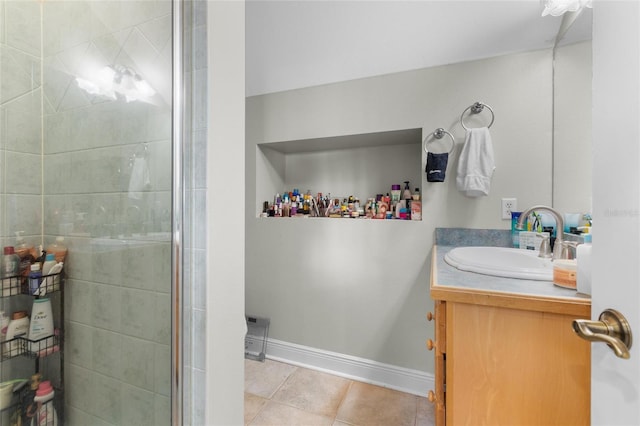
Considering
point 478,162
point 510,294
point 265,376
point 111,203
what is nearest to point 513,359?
point 510,294

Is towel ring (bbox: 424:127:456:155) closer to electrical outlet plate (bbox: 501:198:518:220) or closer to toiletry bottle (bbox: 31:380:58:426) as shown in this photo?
electrical outlet plate (bbox: 501:198:518:220)

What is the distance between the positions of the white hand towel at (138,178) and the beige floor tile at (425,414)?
5.61 feet

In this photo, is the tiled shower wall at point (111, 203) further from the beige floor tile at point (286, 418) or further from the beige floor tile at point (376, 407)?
the beige floor tile at point (376, 407)

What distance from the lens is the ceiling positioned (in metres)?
1.24

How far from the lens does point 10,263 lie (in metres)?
0.83

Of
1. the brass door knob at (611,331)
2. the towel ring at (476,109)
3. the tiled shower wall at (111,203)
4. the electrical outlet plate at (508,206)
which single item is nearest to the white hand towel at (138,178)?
the tiled shower wall at (111,203)

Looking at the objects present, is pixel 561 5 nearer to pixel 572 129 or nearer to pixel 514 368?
pixel 572 129

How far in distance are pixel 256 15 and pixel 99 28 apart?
0.68 metres

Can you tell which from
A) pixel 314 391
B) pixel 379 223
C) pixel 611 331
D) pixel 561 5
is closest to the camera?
pixel 611 331

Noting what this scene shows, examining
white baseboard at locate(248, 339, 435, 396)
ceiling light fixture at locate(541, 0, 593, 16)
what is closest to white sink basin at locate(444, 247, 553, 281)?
white baseboard at locate(248, 339, 435, 396)

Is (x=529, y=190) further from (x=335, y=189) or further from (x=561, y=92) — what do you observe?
(x=335, y=189)

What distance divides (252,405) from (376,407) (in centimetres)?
72

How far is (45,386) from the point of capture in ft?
2.95

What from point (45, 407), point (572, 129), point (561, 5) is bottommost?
point (45, 407)
